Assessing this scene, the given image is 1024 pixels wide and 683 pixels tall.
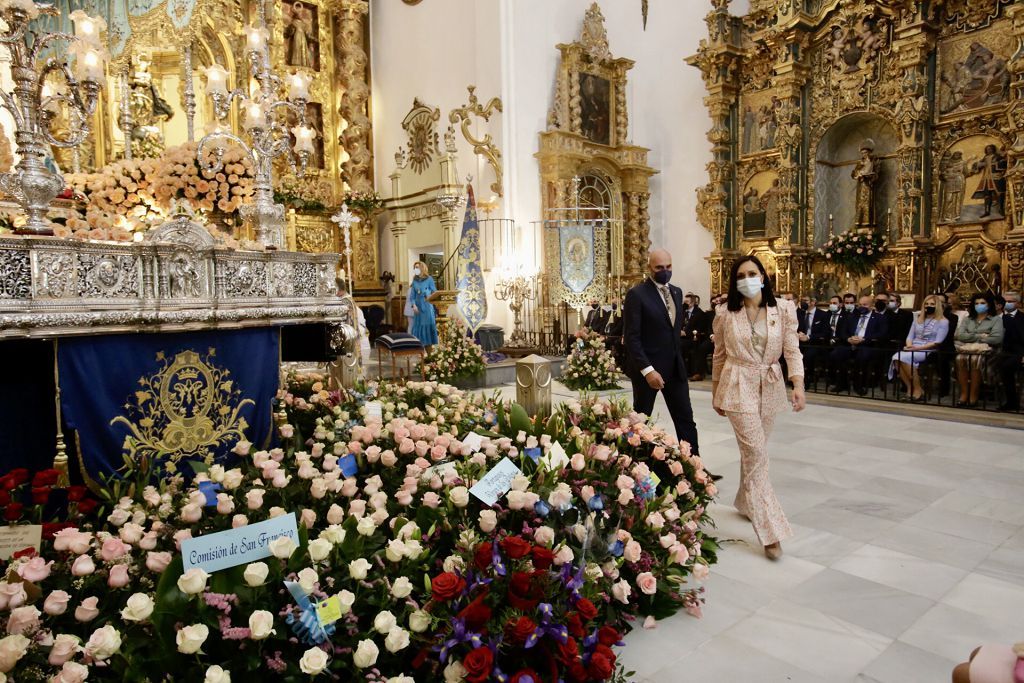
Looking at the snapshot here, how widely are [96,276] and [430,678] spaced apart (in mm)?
2249

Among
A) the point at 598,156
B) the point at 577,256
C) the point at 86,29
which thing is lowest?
the point at 577,256

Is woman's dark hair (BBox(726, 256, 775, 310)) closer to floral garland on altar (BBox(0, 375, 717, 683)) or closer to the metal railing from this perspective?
floral garland on altar (BBox(0, 375, 717, 683))

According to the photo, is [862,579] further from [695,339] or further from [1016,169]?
[1016,169]

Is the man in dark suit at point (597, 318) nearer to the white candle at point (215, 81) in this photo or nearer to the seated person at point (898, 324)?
the seated person at point (898, 324)

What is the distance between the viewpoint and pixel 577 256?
11.9 m

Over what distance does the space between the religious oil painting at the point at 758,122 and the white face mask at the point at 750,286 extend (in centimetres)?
1124

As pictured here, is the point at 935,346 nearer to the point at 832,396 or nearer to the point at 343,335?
the point at 832,396

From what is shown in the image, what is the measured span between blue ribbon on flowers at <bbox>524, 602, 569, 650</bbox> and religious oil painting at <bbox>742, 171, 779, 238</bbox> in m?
12.9

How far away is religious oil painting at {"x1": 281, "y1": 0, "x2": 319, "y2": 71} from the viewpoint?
14.5 m

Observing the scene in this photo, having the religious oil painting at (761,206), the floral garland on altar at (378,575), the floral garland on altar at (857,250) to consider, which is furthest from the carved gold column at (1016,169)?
the floral garland on altar at (378,575)

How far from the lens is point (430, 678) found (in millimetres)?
1877

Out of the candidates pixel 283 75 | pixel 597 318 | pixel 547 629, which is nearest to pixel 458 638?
pixel 547 629

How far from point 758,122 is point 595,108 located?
3601 millimetres

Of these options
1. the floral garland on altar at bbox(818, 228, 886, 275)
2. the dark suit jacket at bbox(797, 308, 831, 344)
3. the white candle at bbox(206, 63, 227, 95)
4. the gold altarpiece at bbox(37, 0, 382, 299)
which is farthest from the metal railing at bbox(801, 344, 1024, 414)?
the gold altarpiece at bbox(37, 0, 382, 299)
